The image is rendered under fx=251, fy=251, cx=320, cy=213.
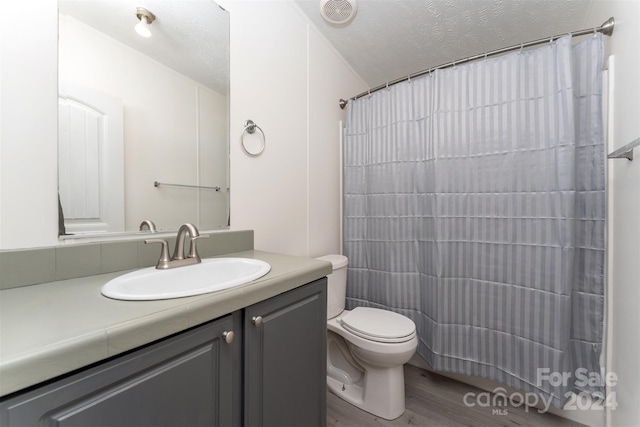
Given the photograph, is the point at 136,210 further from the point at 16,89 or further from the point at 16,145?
the point at 16,89

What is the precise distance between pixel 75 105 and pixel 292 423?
4.28ft

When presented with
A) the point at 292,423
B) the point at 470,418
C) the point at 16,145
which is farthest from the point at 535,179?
the point at 16,145

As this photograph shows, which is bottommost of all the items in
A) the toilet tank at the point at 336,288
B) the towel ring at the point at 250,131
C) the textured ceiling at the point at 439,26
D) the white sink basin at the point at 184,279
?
the toilet tank at the point at 336,288

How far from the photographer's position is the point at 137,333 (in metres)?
0.49

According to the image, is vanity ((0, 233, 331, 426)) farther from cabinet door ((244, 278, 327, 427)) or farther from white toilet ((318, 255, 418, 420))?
white toilet ((318, 255, 418, 420))

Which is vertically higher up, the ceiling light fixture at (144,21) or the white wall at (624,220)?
the ceiling light fixture at (144,21)

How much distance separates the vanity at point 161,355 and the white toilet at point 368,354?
50 centimetres

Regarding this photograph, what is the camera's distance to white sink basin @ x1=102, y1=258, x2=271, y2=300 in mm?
644

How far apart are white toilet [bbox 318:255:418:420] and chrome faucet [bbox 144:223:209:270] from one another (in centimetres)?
90

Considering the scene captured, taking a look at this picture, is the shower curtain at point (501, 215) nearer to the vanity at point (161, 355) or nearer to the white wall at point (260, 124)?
the white wall at point (260, 124)

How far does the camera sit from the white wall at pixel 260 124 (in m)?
0.73

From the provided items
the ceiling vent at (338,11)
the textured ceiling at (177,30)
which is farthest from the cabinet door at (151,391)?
the ceiling vent at (338,11)

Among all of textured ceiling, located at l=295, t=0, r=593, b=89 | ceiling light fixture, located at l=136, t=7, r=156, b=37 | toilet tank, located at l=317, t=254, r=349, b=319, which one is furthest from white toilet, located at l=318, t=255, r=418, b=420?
textured ceiling, located at l=295, t=0, r=593, b=89

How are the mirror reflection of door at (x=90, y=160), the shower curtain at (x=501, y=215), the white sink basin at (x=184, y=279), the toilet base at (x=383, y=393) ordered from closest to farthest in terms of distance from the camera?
the white sink basin at (x=184, y=279) → the mirror reflection of door at (x=90, y=160) → the shower curtain at (x=501, y=215) → the toilet base at (x=383, y=393)
